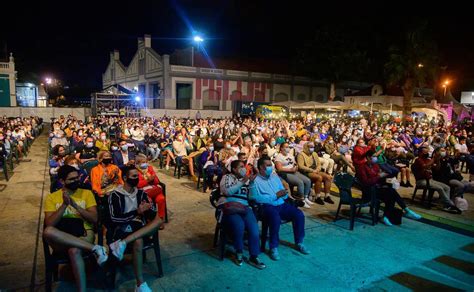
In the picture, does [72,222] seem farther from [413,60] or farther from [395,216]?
[413,60]

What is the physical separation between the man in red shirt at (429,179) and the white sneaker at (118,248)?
6.23 metres

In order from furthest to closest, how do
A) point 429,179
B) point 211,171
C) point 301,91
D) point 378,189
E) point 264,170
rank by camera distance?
point 301,91, point 211,171, point 429,179, point 378,189, point 264,170

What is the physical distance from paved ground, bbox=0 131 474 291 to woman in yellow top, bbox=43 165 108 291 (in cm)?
55

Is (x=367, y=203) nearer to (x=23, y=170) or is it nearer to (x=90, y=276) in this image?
(x=90, y=276)

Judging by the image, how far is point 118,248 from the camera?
335cm

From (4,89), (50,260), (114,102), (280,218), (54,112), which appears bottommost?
(50,260)

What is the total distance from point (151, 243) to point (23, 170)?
334 inches

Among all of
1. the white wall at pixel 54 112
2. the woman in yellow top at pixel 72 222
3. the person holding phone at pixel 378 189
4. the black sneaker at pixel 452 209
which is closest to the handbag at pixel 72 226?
the woman in yellow top at pixel 72 222

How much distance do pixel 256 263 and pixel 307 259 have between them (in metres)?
0.77

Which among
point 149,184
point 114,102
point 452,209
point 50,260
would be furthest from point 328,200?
point 114,102

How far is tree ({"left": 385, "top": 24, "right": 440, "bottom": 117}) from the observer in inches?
1086

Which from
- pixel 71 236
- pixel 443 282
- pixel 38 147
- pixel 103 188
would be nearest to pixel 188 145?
pixel 103 188

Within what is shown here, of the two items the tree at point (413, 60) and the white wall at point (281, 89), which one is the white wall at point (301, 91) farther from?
the tree at point (413, 60)

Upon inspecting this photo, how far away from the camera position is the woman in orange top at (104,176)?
18.2 feet
